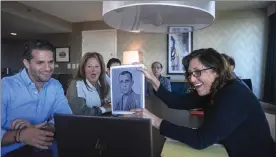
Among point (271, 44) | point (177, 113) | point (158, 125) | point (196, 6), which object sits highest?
point (271, 44)

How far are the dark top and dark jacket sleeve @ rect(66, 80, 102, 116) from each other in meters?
0.83

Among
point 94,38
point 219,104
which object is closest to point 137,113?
point 219,104

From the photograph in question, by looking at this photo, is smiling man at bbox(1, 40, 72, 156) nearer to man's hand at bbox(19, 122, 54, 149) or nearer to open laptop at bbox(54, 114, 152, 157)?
man's hand at bbox(19, 122, 54, 149)

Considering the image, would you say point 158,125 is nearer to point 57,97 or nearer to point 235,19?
point 57,97

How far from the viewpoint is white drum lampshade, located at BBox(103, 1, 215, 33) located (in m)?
0.84

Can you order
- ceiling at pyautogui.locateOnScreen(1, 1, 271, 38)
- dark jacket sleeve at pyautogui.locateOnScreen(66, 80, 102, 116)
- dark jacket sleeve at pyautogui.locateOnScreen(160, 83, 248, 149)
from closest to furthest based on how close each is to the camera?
dark jacket sleeve at pyautogui.locateOnScreen(160, 83, 248, 149) → dark jacket sleeve at pyautogui.locateOnScreen(66, 80, 102, 116) → ceiling at pyautogui.locateOnScreen(1, 1, 271, 38)

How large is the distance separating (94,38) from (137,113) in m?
5.29

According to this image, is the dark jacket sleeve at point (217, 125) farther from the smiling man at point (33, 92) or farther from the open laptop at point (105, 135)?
the smiling man at point (33, 92)

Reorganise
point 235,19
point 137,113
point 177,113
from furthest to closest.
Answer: point 235,19 → point 177,113 → point 137,113

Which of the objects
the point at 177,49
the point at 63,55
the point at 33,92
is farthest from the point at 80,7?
the point at 33,92

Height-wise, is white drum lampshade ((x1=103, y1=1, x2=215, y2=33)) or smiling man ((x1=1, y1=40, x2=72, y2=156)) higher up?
white drum lampshade ((x1=103, y1=1, x2=215, y2=33))

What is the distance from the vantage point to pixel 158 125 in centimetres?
91

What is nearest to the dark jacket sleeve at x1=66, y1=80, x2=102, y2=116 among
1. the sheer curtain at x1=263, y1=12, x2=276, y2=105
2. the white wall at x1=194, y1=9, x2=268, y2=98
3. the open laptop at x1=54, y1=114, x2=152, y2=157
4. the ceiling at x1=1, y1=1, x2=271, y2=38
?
the open laptop at x1=54, y1=114, x2=152, y2=157

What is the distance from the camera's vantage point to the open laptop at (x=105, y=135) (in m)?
0.66
